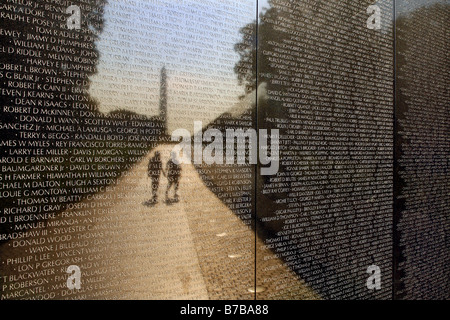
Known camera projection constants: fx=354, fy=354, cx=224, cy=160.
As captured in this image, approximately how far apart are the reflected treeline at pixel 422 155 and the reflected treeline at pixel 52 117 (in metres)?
4.24

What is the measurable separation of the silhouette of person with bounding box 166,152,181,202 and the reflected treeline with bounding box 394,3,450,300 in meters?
3.50

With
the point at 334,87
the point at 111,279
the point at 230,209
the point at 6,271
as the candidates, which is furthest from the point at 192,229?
the point at 334,87

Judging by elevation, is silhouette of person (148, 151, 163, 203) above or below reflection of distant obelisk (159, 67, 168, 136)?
below

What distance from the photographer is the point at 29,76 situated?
253cm

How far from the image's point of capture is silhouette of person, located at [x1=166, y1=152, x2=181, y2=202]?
321cm

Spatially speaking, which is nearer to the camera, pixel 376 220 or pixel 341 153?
pixel 341 153

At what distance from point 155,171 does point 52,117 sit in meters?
0.93

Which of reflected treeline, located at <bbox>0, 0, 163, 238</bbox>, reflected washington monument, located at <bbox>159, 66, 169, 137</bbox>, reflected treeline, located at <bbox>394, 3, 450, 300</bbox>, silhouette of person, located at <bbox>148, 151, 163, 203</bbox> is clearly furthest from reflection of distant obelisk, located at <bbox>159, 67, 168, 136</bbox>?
reflected treeline, located at <bbox>394, 3, 450, 300</bbox>

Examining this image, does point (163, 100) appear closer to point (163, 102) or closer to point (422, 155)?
point (163, 102)

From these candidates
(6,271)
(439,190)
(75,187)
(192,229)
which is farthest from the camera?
(439,190)

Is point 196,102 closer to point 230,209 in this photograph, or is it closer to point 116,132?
point 116,132

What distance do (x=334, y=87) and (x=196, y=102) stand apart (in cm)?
202

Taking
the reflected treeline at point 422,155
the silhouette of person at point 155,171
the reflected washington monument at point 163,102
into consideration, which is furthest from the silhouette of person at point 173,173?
the reflected treeline at point 422,155

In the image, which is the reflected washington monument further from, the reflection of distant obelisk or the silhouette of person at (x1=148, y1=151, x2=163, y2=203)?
the silhouette of person at (x1=148, y1=151, x2=163, y2=203)
